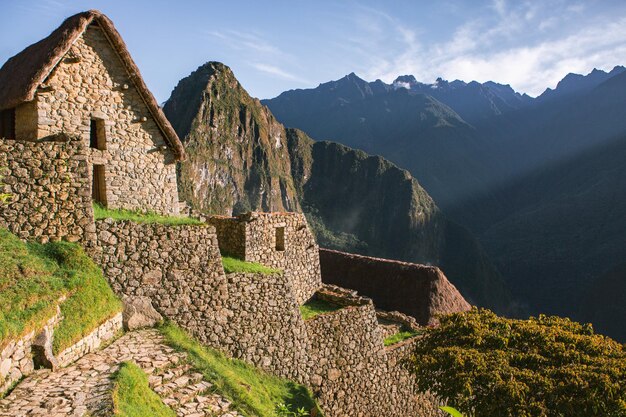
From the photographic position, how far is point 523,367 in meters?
9.42

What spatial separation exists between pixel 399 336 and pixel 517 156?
13118 centimetres

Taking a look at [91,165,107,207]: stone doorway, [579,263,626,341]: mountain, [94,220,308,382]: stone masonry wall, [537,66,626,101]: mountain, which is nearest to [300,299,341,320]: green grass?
[94,220,308,382]: stone masonry wall

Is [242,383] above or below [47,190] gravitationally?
below

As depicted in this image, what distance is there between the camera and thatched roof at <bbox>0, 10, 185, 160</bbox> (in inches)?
373

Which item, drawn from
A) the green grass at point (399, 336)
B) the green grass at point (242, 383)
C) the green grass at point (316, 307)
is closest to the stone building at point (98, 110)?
the green grass at point (242, 383)

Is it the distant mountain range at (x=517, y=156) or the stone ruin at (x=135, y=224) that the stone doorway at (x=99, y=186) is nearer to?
the stone ruin at (x=135, y=224)

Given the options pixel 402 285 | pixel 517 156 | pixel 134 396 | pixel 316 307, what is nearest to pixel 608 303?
pixel 402 285

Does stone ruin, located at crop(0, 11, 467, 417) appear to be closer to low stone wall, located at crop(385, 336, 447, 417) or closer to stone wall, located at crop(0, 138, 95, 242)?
stone wall, located at crop(0, 138, 95, 242)

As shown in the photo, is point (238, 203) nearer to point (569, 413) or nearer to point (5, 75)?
point (5, 75)

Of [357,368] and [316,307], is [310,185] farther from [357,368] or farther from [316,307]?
[357,368]

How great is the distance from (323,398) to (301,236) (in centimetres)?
545

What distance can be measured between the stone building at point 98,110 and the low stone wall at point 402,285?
1162cm

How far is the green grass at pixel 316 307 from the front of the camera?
1435 cm

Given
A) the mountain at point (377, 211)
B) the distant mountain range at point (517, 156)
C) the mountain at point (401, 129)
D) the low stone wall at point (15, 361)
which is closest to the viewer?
the low stone wall at point (15, 361)
